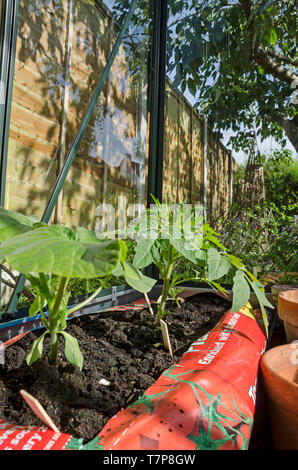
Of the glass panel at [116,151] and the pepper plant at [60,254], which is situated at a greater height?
the glass panel at [116,151]

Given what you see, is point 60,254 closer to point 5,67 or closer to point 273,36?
point 5,67

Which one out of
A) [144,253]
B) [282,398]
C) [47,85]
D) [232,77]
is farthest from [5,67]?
[232,77]

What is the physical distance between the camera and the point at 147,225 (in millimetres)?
881

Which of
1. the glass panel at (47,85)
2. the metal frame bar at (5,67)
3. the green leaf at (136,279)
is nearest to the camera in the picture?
the green leaf at (136,279)

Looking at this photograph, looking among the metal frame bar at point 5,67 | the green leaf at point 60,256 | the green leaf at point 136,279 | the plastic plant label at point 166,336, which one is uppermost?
the metal frame bar at point 5,67

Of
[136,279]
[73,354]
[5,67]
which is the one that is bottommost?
[73,354]

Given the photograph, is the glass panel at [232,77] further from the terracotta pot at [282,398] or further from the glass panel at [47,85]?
the terracotta pot at [282,398]

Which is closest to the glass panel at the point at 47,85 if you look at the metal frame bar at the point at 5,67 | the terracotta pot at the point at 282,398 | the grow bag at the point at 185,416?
the metal frame bar at the point at 5,67

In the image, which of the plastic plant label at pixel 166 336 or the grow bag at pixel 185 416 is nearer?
the grow bag at pixel 185 416

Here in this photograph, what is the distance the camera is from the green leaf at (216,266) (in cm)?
76

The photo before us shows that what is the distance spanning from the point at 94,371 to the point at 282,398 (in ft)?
1.29

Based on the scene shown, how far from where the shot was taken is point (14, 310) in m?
0.93

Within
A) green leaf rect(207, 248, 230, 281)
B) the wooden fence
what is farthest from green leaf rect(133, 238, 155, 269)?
the wooden fence
